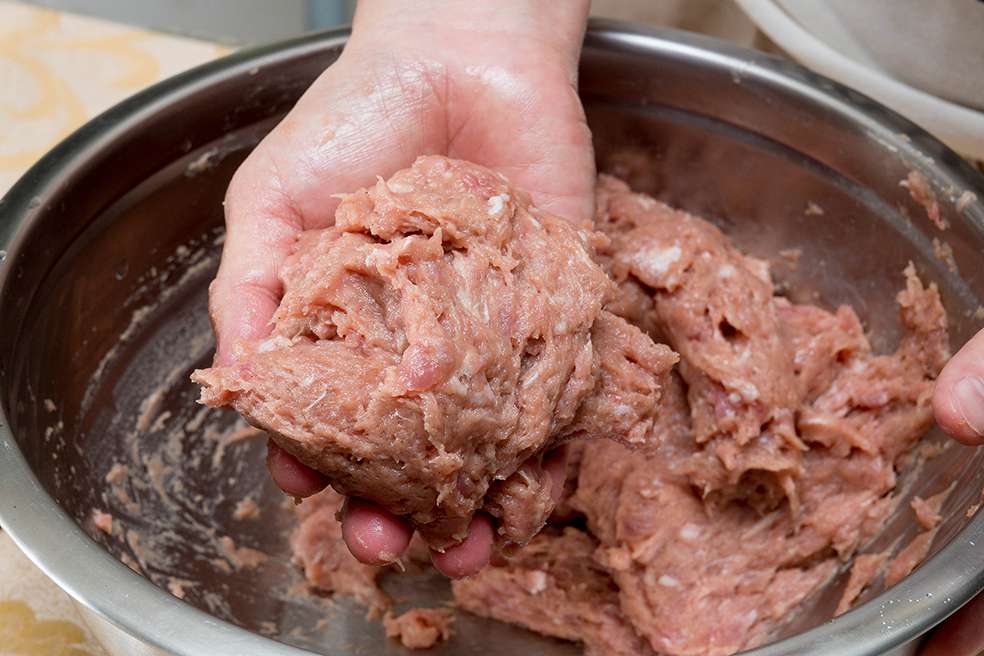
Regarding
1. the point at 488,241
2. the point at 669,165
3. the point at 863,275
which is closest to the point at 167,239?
the point at 488,241

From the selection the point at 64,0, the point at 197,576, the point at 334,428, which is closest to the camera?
the point at 334,428

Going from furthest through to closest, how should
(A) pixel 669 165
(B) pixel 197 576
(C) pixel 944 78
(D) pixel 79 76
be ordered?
(D) pixel 79 76
(A) pixel 669 165
(C) pixel 944 78
(B) pixel 197 576

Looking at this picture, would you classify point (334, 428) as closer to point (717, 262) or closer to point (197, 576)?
point (197, 576)

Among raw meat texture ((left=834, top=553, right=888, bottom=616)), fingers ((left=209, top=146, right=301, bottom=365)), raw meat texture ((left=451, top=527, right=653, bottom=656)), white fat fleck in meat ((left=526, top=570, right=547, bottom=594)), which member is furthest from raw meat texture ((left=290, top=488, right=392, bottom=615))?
raw meat texture ((left=834, top=553, right=888, bottom=616))

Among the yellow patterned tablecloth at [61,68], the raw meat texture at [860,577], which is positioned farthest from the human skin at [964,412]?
the yellow patterned tablecloth at [61,68]

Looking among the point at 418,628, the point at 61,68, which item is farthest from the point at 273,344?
the point at 61,68

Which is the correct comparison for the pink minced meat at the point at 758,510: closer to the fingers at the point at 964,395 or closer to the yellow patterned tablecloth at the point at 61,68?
the fingers at the point at 964,395

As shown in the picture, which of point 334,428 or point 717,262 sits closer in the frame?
point 334,428

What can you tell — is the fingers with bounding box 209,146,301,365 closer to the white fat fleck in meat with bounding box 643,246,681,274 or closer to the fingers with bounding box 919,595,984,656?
the white fat fleck in meat with bounding box 643,246,681,274
